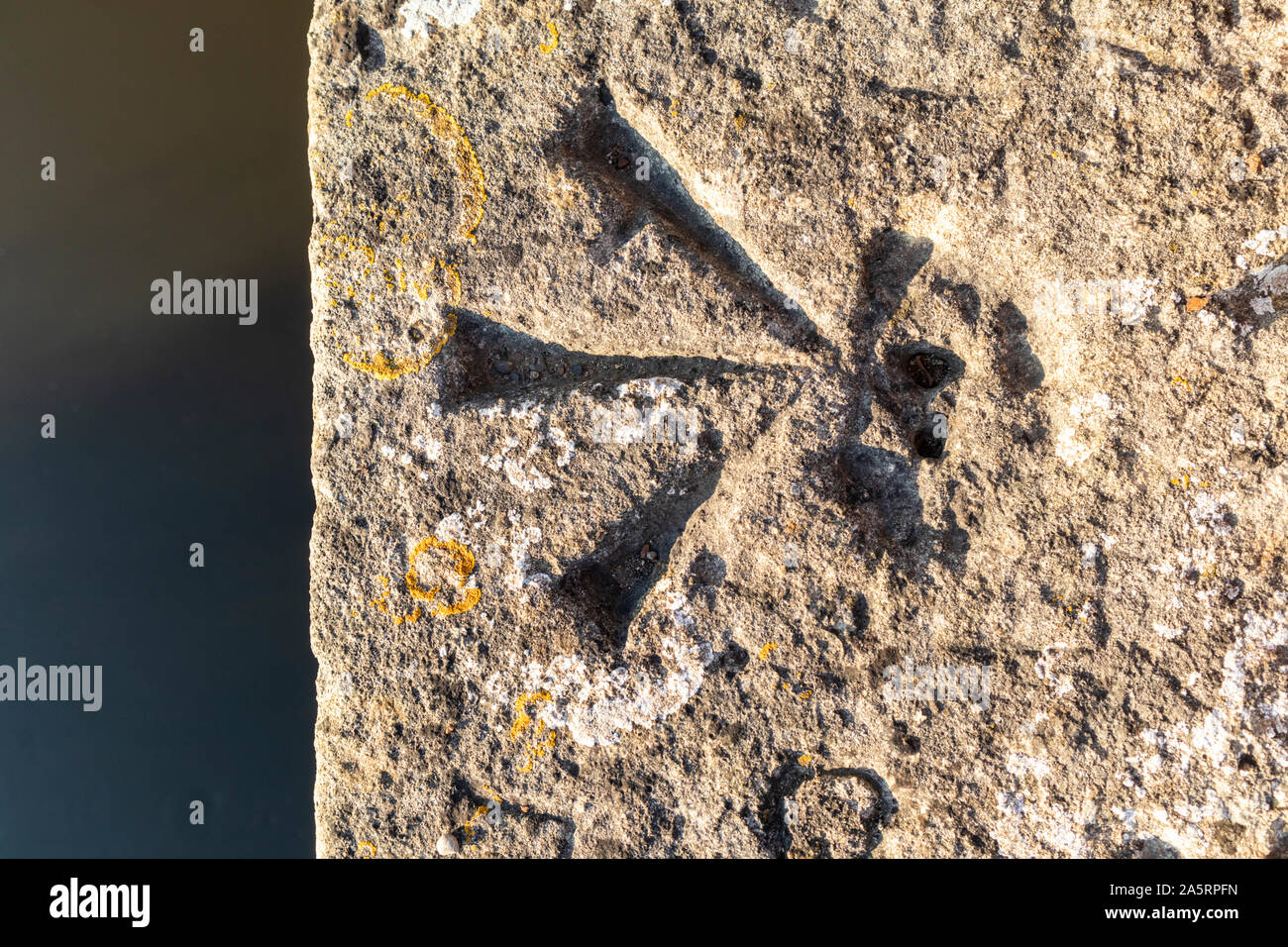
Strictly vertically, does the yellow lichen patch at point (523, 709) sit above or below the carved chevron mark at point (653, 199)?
below

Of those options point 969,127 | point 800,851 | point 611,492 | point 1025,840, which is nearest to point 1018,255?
point 969,127

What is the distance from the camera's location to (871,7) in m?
1.68

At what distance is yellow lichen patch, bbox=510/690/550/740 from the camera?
176 centimetres

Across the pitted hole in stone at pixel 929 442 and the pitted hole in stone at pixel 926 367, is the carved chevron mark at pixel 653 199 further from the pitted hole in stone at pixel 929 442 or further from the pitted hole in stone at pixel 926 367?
the pitted hole in stone at pixel 929 442

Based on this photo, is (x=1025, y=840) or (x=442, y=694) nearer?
(x=1025, y=840)

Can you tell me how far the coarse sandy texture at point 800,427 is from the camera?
5.23 ft

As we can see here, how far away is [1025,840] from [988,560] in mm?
552

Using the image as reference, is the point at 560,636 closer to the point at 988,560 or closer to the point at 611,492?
the point at 611,492

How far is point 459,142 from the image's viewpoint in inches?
69.5

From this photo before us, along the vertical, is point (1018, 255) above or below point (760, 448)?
above

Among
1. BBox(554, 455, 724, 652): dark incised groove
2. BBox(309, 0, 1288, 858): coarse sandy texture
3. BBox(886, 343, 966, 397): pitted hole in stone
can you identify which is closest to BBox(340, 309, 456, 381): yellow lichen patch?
BBox(309, 0, 1288, 858): coarse sandy texture

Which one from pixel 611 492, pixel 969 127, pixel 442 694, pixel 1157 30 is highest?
pixel 1157 30

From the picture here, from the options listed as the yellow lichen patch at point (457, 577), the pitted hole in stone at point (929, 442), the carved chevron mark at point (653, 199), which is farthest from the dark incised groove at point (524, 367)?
the pitted hole in stone at point (929, 442)

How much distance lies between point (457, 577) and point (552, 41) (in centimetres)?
114
